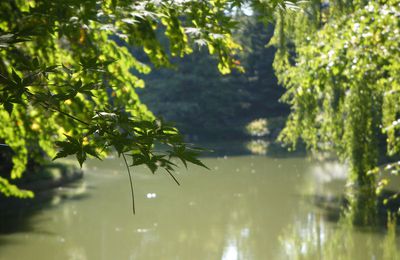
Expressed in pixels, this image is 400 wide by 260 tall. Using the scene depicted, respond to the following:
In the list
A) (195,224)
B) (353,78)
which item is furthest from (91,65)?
(195,224)

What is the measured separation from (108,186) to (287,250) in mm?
6996

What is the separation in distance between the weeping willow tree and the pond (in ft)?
3.13

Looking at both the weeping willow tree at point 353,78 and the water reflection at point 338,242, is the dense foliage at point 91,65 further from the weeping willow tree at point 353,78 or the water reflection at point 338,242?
the water reflection at point 338,242

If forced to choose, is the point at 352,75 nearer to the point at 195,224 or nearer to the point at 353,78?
the point at 353,78

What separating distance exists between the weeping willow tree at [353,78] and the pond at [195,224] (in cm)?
95

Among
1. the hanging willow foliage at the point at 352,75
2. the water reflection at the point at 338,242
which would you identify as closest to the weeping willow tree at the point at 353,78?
the hanging willow foliage at the point at 352,75

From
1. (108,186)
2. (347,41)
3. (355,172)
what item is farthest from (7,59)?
(108,186)

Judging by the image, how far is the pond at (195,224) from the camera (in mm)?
8109

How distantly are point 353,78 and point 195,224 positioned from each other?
498 centimetres

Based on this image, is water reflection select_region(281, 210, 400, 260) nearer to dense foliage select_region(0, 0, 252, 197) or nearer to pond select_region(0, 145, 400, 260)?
pond select_region(0, 145, 400, 260)

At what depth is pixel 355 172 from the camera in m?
8.02

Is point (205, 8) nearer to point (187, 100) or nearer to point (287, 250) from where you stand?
point (287, 250)

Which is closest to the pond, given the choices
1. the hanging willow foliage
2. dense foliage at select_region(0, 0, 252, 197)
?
the hanging willow foliage

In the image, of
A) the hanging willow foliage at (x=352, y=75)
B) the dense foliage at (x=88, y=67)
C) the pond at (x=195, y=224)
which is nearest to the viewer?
Answer: the dense foliage at (x=88, y=67)
